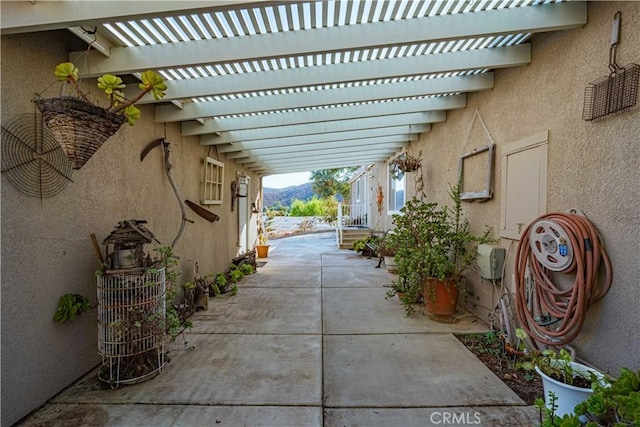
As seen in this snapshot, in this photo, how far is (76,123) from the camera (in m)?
1.78

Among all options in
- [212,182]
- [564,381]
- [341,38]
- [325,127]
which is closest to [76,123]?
[341,38]

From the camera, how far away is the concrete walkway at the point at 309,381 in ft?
6.57

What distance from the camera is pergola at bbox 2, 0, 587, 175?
5.89ft

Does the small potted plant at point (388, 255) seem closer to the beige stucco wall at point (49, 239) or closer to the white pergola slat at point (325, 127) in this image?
the white pergola slat at point (325, 127)

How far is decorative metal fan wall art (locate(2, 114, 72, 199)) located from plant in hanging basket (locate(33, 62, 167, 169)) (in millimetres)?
322

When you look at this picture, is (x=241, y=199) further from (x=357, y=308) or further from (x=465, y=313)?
(x=465, y=313)

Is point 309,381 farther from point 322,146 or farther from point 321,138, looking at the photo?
point 322,146

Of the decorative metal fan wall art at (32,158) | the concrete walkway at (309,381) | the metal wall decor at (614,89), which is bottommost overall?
the concrete walkway at (309,381)

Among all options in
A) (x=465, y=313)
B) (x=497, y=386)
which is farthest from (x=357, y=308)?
(x=497, y=386)

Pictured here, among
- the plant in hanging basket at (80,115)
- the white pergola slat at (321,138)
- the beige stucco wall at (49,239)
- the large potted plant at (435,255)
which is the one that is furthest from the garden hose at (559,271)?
the beige stucco wall at (49,239)

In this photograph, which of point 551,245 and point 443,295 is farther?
point 443,295

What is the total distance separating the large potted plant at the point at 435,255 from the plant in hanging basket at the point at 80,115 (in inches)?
130

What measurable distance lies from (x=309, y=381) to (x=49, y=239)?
224cm

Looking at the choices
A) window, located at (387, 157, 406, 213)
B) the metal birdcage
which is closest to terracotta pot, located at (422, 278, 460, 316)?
the metal birdcage
